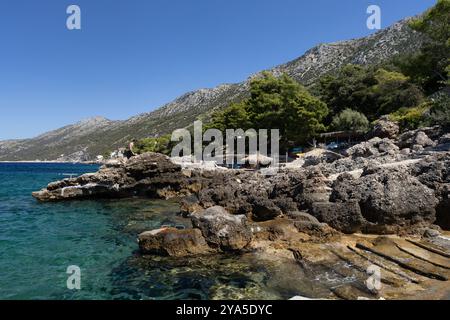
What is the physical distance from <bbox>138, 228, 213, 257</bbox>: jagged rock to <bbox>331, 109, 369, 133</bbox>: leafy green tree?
36.4 meters

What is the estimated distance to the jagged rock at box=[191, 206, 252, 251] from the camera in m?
12.0

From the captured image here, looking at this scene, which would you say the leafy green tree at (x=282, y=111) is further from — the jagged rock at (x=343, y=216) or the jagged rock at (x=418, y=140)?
the jagged rock at (x=343, y=216)

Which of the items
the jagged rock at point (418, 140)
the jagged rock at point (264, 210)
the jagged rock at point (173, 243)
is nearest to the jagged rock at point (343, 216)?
the jagged rock at point (264, 210)

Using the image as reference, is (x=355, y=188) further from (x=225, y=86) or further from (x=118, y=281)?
(x=225, y=86)

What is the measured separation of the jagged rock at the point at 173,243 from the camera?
1169 centimetres

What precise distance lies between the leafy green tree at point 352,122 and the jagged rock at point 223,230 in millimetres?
35044

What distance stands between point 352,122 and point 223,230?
3740 centimetres

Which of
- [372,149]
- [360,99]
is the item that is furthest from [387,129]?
[360,99]

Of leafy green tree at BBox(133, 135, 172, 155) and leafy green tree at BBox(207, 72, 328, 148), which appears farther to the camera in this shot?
leafy green tree at BBox(133, 135, 172, 155)

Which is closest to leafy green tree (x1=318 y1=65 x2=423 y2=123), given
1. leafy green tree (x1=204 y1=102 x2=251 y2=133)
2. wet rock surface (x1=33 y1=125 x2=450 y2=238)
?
leafy green tree (x1=204 y1=102 x2=251 y2=133)

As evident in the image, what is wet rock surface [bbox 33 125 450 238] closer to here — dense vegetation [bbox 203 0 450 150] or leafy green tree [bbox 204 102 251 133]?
dense vegetation [bbox 203 0 450 150]
